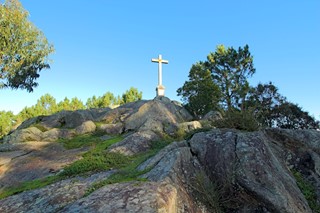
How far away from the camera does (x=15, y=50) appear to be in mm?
24688

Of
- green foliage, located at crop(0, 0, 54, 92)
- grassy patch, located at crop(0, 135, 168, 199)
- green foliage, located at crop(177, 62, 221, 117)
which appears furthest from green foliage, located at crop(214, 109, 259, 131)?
green foliage, located at crop(0, 0, 54, 92)

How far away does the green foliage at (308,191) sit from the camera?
27.1 feet

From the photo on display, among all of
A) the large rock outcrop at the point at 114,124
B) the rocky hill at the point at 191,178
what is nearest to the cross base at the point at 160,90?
the large rock outcrop at the point at 114,124

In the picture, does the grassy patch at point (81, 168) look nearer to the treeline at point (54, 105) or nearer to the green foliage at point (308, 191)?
the green foliage at point (308, 191)

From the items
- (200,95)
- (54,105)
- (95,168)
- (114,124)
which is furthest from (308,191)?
(54,105)

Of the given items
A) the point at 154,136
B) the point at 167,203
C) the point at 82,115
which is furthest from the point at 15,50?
the point at 167,203

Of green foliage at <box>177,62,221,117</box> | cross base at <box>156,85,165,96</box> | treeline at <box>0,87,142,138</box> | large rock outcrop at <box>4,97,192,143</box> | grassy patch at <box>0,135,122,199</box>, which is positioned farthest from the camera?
treeline at <box>0,87,142,138</box>

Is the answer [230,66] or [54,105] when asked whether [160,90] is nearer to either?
[230,66]

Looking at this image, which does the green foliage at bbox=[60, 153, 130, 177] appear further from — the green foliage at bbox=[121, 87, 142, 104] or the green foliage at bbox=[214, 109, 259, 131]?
the green foliage at bbox=[121, 87, 142, 104]

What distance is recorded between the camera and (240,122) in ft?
34.1

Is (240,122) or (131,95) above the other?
(131,95)

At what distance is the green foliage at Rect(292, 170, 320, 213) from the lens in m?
8.27

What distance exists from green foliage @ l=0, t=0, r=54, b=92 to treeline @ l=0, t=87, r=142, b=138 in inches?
1212

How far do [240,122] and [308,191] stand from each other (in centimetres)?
309
